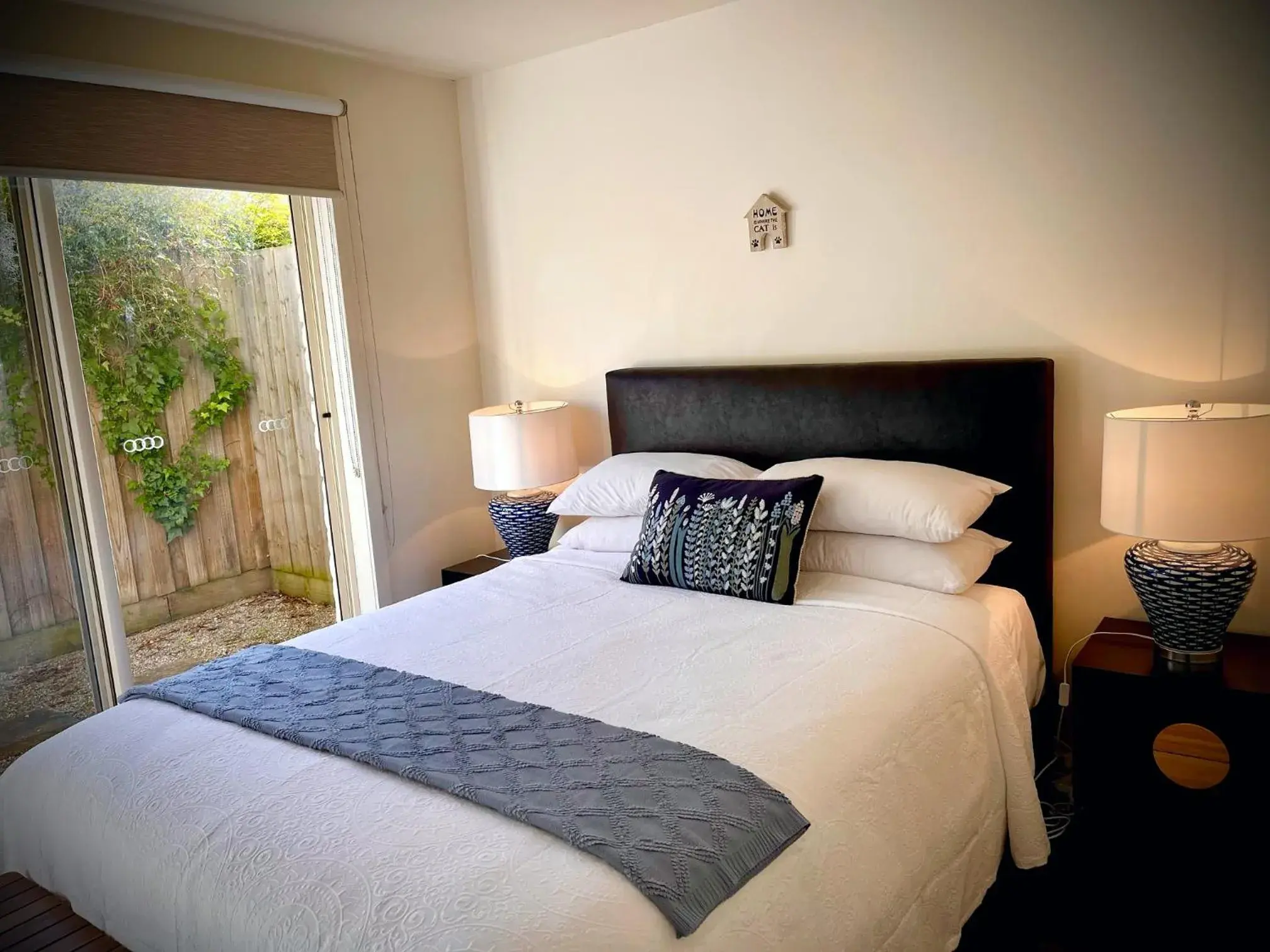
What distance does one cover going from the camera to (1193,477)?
2121 mm

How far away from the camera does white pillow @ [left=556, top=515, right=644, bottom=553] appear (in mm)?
3062

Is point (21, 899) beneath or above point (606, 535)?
beneath

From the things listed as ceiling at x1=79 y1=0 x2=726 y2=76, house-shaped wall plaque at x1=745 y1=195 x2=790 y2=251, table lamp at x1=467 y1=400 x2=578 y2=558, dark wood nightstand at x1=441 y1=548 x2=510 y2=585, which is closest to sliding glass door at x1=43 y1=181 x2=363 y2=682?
dark wood nightstand at x1=441 y1=548 x2=510 y2=585

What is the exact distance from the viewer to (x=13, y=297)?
274 centimetres

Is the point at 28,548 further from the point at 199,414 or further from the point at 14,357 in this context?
the point at 199,414

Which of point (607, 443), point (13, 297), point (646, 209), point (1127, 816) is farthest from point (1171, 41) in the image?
point (13, 297)

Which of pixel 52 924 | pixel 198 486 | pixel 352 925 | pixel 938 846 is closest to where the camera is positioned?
pixel 352 925

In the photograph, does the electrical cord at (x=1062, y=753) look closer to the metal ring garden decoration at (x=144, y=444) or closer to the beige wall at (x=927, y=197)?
the beige wall at (x=927, y=197)

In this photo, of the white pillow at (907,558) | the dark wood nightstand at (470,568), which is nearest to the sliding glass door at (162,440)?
the dark wood nightstand at (470,568)

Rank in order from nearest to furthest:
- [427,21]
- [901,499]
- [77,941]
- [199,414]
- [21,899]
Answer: [77,941], [21,899], [901,499], [427,21], [199,414]

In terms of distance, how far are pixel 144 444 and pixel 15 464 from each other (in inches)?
15.5

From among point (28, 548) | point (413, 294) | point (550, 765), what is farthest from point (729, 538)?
point (28, 548)

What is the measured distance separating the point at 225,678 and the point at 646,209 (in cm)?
207

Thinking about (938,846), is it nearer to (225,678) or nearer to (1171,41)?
(225,678)
